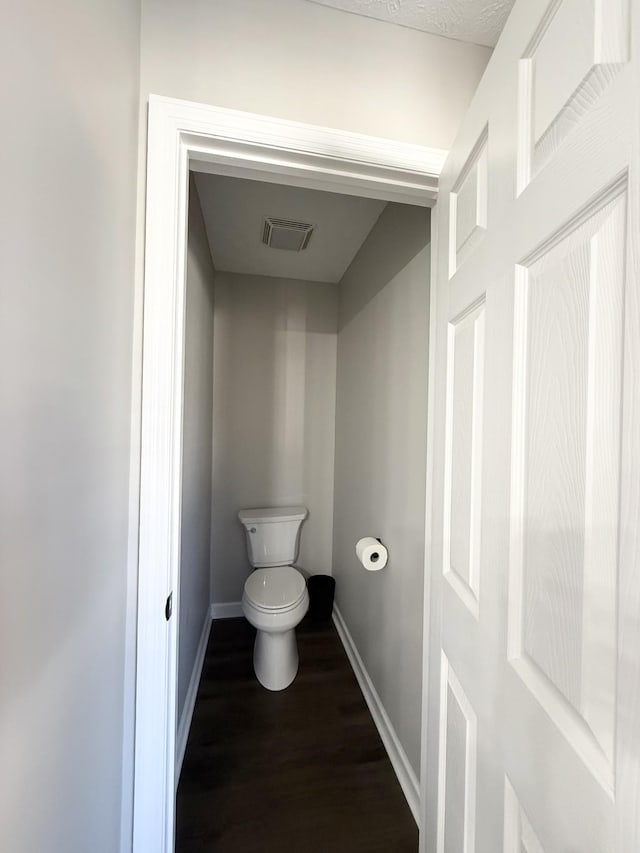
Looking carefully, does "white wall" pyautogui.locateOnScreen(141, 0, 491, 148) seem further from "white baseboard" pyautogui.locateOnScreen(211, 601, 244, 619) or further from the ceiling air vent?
"white baseboard" pyautogui.locateOnScreen(211, 601, 244, 619)

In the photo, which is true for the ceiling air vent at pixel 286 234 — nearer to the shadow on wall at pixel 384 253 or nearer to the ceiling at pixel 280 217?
the ceiling at pixel 280 217

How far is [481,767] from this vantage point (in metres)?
0.65

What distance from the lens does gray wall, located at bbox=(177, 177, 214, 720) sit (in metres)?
1.53

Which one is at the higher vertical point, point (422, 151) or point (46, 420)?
point (422, 151)

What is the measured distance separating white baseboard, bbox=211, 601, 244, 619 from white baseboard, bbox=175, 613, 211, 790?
8.8 inches

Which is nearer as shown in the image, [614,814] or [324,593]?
[614,814]

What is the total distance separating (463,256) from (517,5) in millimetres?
376

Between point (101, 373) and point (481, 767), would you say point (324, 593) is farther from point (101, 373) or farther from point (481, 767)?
point (101, 373)

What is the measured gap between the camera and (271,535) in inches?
94.4

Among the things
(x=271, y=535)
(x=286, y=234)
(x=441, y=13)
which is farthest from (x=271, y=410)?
(x=441, y=13)

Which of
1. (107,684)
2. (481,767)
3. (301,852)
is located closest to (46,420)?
(107,684)

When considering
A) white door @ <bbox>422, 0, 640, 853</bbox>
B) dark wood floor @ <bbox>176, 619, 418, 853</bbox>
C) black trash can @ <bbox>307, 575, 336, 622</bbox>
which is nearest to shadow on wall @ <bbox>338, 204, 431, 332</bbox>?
white door @ <bbox>422, 0, 640, 853</bbox>

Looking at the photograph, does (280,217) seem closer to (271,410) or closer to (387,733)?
(271,410)

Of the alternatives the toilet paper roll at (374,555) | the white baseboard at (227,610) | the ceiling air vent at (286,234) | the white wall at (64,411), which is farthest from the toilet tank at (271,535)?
the ceiling air vent at (286,234)
